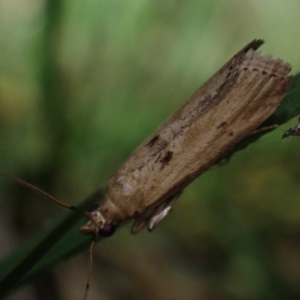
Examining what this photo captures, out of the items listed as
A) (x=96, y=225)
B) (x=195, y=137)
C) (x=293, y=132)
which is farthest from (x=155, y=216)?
(x=293, y=132)

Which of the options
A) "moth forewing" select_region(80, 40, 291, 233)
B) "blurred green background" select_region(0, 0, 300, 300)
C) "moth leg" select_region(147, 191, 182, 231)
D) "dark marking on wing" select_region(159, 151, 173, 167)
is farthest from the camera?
"blurred green background" select_region(0, 0, 300, 300)

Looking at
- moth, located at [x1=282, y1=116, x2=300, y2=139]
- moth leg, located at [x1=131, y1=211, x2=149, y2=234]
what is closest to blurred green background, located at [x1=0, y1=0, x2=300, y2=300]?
moth leg, located at [x1=131, y1=211, x2=149, y2=234]

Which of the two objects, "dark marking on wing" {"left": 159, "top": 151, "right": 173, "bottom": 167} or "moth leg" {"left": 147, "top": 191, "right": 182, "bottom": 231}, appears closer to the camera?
"dark marking on wing" {"left": 159, "top": 151, "right": 173, "bottom": 167}

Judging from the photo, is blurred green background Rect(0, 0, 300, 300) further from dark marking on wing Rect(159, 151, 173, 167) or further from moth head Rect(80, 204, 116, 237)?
dark marking on wing Rect(159, 151, 173, 167)

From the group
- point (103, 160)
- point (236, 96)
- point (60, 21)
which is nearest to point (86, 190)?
point (103, 160)

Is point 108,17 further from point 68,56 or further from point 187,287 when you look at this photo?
point 187,287

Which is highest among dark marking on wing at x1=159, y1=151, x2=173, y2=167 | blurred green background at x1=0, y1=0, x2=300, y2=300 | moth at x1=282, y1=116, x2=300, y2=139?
moth at x1=282, y1=116, x2=300, y2=139
